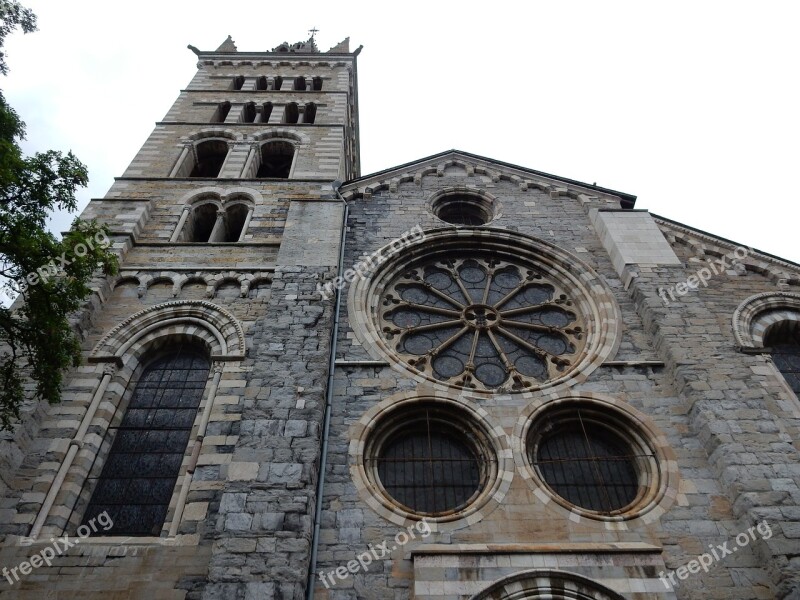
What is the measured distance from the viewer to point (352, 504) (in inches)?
329

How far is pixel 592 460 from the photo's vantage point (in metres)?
9.52

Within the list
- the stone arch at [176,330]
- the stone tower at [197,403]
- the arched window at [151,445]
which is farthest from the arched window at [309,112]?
the arched window at [151,445]

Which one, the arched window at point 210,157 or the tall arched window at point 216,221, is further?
the arched window at point 210,157

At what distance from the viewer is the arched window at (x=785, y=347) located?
11.0 m

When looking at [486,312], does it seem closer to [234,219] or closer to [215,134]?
[234,219]

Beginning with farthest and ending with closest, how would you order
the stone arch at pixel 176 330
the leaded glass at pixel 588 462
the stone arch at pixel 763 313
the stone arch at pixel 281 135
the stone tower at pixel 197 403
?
the stone arch at pixel 281 135, the stone arch at pixel 763 313, the stone arch at pixel 176 330, the leaded glass at pixel 588 462, the stone tower at pixel 197 403

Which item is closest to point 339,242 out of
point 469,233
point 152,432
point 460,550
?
point 469,233

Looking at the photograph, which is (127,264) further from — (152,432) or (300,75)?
(300,75)

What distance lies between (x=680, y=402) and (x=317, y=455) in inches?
241

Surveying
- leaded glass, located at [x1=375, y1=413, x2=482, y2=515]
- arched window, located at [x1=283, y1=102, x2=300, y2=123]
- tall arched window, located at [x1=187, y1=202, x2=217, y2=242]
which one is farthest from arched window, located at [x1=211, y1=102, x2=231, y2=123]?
leaded glass, located at [x1=375, y1=413, x2=482, y2=515]

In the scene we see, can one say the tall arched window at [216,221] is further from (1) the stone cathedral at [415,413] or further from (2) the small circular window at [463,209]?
(2) the small circular window at [463,209]

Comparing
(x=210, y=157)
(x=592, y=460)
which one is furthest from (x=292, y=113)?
(x=592, y=460)

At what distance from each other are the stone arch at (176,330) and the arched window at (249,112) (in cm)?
1150

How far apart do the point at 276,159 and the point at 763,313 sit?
48.2ft
